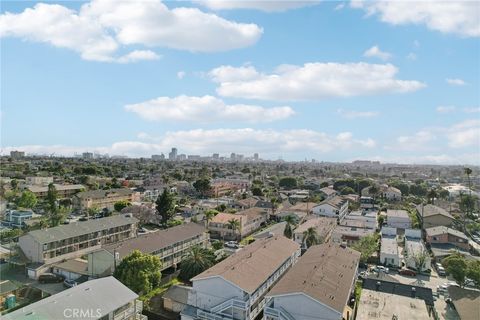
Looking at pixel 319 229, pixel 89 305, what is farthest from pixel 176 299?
pixel 319 229

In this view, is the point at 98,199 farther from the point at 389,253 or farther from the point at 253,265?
the point at 389,253

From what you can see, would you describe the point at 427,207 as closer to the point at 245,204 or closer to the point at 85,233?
the point at 245,204

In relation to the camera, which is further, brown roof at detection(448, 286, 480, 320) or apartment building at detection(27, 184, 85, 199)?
apartment building at detection(27, 184, 85, 199)

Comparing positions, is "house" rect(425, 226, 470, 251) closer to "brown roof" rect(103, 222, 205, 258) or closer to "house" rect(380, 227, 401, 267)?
"house" rect(380, 227, 401, 267)

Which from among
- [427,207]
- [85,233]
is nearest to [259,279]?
[85,233]

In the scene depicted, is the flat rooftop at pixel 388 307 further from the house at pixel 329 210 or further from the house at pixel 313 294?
the house at pixel 329 210

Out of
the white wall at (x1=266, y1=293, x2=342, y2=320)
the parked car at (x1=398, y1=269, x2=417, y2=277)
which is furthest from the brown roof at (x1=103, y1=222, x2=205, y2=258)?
the parked car at (x1=398, y1=269, x2=417, y2=277)
